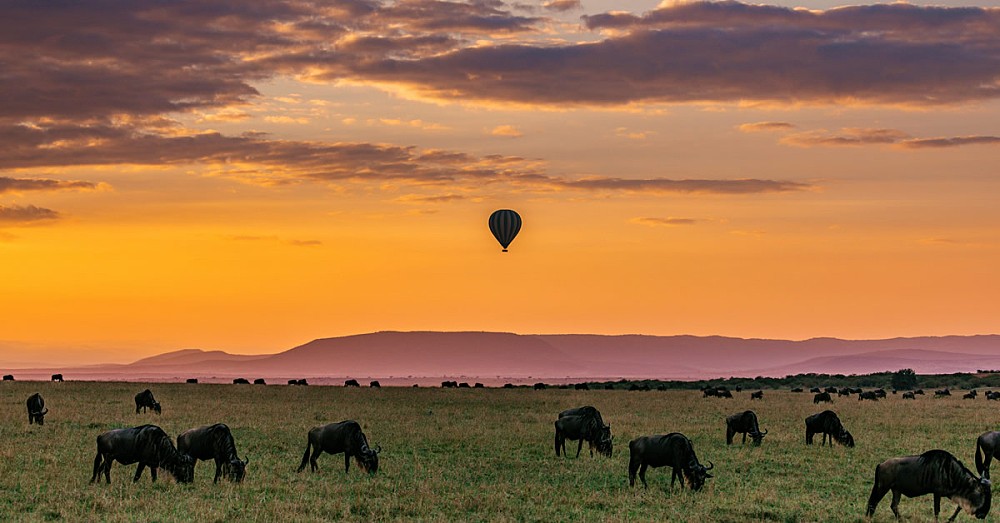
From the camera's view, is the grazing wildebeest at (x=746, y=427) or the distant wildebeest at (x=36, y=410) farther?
the distant wildebeest at (x=36, y=410)

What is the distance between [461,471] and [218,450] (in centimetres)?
666

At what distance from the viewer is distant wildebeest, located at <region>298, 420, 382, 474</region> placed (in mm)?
26969

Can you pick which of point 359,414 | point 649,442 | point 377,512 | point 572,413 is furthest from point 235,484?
point 359,414

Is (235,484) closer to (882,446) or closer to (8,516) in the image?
(8,516)

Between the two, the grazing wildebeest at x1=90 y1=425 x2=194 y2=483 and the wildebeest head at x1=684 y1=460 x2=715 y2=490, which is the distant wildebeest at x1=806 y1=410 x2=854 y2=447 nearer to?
the wildebeest head at x1=684 y1=460 x2=715 y2=490

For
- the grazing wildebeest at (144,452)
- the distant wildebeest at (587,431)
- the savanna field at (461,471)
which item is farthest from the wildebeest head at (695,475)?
the grazing wildebeest at (144,452)

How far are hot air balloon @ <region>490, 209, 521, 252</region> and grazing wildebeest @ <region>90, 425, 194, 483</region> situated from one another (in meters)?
48.3

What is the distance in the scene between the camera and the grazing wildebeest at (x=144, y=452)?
23.8 metres

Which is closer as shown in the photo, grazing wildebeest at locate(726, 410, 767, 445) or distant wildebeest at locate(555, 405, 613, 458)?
distant wildebeest at locate(555, 405, 613, 458)

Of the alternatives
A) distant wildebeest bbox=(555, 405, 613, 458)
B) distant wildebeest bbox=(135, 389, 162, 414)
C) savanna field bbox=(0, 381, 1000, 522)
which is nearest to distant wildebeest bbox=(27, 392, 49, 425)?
savanna field bbox=(0, 381, 1000, 522)

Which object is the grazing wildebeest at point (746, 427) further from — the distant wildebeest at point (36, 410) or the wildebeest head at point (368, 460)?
the distant wildebeest at point (36, 410)

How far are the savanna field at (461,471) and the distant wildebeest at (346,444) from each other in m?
0.48

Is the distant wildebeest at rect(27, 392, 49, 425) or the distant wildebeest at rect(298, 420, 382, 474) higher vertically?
the distant wildebeest at rect(27, 392, 49, 425)

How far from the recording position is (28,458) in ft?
94.4
